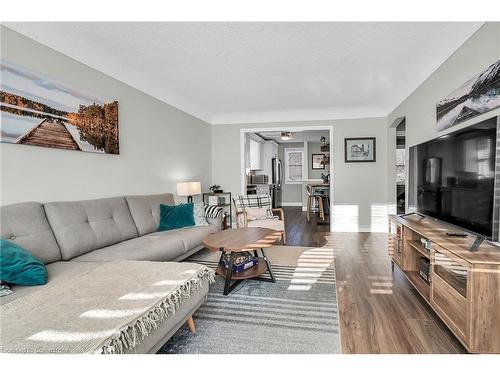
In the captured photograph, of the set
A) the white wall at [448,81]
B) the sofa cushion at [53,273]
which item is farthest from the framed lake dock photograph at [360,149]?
the sofa cushion at [53,273]

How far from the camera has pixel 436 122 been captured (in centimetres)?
287

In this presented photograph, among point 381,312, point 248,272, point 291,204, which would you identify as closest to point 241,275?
point 248,272

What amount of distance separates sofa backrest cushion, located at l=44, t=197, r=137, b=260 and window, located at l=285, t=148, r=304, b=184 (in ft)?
25.5

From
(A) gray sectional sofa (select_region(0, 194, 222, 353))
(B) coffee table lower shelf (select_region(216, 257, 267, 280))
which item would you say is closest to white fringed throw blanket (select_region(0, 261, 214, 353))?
(A) gray sectional sofa (select_region(0, 194, 222, 353))

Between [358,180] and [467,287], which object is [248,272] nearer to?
[467,287]

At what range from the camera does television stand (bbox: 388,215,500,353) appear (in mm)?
1518

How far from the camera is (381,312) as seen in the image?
7.18 feet

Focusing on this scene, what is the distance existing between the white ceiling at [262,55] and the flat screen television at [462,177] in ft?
3.25

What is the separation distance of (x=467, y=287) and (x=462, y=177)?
848mm

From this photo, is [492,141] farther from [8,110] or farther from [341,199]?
[341,199]

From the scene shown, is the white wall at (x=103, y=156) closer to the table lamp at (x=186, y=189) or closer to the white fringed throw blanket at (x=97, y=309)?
the table lamp at (x=186, y=189)

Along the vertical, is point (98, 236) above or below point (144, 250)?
above

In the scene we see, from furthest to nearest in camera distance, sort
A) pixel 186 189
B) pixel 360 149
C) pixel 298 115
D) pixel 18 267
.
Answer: pixel 298 115
pixel 360 149
pixel 186 189
pixel 18 267

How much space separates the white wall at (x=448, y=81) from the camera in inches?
78.7
